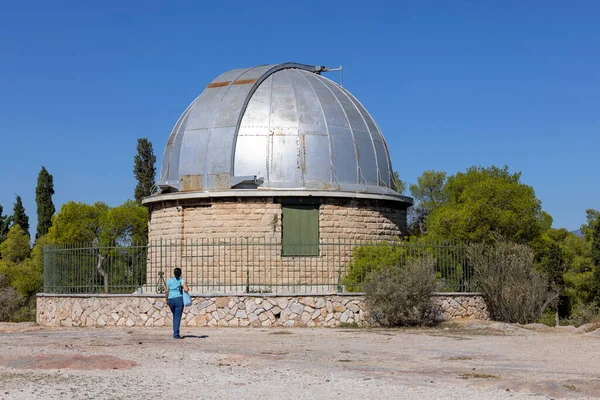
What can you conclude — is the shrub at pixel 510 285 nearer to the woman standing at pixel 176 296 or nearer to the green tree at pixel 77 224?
the woman standing at pixel 176 296

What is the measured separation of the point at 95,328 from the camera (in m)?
18.6

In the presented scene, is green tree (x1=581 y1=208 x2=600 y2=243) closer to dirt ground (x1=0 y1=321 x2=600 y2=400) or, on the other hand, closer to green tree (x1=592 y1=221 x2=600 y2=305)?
green tree (x1=592 y1=221 x2=600 y2=305)

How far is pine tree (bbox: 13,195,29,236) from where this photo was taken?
55.6 meters

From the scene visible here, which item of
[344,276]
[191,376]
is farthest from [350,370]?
[344,276]

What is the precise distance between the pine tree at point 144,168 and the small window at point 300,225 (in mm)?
22991

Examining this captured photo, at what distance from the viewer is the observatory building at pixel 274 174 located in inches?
857

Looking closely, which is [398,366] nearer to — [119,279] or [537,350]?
[537,350]

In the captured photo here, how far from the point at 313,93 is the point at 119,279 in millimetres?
8139

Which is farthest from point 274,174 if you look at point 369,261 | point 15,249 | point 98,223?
point 15,249

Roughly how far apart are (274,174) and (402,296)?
6.26m

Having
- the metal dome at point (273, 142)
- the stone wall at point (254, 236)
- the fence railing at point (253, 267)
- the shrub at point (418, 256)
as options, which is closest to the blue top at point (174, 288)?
the fence railing at point (253, 267)

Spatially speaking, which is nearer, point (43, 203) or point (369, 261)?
point (369, 261)

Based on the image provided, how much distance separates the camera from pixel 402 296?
690 inches

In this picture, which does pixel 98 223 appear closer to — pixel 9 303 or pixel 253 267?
pixel 9 303
